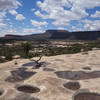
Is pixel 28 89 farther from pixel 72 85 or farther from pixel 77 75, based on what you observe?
pixel 77 75

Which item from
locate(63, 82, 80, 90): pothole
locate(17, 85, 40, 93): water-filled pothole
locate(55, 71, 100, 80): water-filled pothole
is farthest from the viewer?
locate(55, 71, 100, 80): water-filled pothole

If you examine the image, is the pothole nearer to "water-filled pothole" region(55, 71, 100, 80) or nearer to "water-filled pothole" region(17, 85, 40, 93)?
"water-filled pothole" region(55, 71, 100, 80)

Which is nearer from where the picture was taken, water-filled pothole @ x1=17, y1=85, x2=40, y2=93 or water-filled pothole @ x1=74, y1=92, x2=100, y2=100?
water-filled pothole @ x1=74, y1=92, x2=100, y2=100

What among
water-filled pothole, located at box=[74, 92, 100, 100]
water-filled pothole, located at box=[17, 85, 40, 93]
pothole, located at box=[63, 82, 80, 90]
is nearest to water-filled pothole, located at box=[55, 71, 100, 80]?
pothole, located at box=[63, 82, 80, 90]

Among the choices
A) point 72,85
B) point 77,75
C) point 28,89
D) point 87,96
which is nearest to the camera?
point 87,96

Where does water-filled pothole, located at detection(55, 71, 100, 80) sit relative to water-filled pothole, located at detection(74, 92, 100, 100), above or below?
above

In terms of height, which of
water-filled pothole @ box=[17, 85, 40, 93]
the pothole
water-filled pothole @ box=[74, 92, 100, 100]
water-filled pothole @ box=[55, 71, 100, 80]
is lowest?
water-filled pothole @ box=[74, 92, 100, 100]

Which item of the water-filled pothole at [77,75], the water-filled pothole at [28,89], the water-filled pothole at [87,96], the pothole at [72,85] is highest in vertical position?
the water-filled pothole at [77,75]

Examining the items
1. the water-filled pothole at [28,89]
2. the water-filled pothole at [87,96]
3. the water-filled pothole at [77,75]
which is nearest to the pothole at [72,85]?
the water-filled pothole at [87,96]

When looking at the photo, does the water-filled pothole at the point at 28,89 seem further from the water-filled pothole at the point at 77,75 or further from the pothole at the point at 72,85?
the water-filled pothole at the point at 77,75

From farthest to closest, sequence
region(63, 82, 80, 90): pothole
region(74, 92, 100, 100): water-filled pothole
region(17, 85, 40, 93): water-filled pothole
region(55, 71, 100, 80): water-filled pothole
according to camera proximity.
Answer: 1. region(55, 71, 100, 80): water-filled pothole
2. region(63, 82, 80, 90): pothole
3. region(17, 85, 40, 93): water-filled pothole
4. region(74, 92, 100, 100): water-filled pothole

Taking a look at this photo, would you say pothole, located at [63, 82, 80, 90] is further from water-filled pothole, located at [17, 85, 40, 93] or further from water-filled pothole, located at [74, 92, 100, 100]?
water-filled pothole, located at [17, 85, 40, 93]

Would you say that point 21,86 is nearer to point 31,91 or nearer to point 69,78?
point 31,91

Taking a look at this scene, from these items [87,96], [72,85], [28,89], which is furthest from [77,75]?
[28,89]
